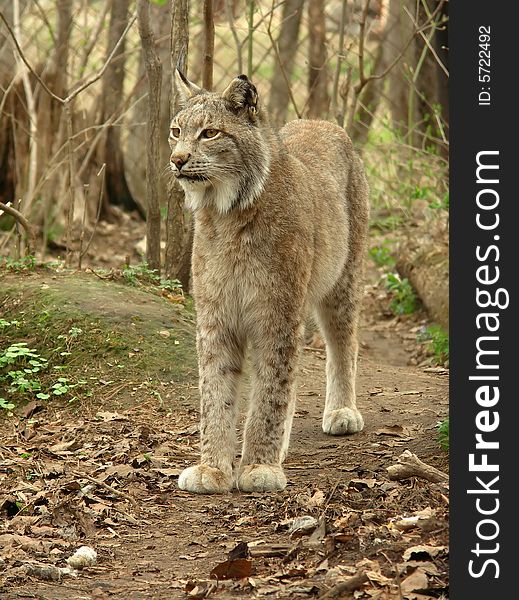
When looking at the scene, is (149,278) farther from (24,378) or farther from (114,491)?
(114,491)

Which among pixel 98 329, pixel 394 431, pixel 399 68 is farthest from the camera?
pixel 399 68

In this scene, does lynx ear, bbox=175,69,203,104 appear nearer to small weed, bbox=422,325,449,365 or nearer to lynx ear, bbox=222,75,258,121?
lynx ear, bbox=222,75,258,121

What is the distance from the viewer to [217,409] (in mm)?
5203

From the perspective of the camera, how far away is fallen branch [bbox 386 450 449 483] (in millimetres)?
4348

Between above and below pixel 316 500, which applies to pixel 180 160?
above

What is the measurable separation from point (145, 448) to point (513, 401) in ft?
9.40

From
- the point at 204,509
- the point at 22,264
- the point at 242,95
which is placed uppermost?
the point at 242,95

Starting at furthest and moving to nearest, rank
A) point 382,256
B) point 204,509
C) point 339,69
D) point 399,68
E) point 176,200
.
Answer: point 399,68 → point 382,256 → point 339,69 → point 176,200 → point 204,509

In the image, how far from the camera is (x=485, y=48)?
3500 millimetres

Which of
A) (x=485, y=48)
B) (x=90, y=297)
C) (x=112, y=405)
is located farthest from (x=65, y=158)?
(x=485, y=48)

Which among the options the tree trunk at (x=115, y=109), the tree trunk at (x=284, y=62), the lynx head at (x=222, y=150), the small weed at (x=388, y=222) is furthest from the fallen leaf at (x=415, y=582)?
the tree trunk at (x=284, y=62)

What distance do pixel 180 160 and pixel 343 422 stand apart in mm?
1950

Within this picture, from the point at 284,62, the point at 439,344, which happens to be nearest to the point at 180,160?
the point at 439,344

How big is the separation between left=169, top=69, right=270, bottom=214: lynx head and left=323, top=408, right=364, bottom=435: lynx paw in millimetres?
1572
